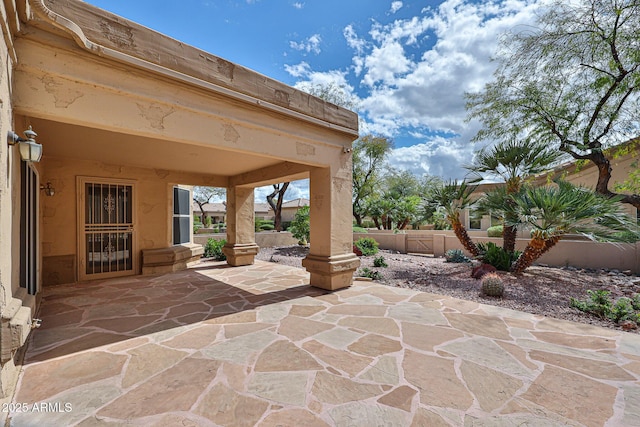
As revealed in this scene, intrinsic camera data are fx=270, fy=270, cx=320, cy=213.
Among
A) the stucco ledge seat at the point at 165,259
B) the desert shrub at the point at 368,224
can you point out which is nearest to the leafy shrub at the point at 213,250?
the stucco ledge seat at the point at 165,259

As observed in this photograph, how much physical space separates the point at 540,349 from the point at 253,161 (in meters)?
5.88

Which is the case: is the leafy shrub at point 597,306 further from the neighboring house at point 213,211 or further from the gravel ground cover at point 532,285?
the neighboring house at point 213,211

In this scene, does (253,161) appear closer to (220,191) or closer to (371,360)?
(371,360)

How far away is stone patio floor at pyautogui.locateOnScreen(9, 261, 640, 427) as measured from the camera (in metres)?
2.08

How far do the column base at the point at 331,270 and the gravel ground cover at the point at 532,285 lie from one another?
1.46 meters

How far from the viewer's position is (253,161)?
628 centimetres

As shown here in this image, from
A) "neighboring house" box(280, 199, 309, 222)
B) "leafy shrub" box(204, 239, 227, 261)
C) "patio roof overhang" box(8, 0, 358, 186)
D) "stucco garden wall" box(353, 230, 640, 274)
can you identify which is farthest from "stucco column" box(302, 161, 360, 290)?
"neighboring house" box(280, 199, 309, 222)

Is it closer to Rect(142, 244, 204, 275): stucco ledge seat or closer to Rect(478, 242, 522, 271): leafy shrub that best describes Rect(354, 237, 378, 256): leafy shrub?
Rect(478, 242, 522, 271): leafy shrub

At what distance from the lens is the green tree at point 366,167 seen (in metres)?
19.0

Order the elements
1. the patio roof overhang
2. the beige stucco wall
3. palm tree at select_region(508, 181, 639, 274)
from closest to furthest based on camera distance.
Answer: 1. the patio roof overhang
2. palm tree at select_region(508, 181, 639, 274)
3. the beige stucco wall

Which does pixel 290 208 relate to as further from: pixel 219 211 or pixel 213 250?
pixel 213 250

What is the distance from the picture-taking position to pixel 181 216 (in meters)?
8.38

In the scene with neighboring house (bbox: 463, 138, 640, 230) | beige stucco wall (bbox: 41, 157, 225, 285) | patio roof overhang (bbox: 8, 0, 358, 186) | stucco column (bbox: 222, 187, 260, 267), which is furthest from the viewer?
stucco column (bbox: 222, 187, 260, 267)

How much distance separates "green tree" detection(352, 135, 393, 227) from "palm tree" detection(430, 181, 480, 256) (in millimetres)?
10825
